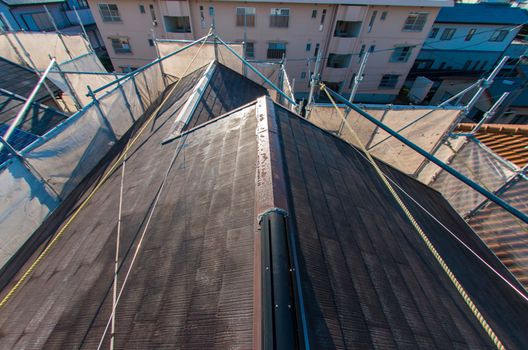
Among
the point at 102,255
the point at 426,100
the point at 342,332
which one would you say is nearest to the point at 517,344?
the point at 342,332

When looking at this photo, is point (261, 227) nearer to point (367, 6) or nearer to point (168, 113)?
point (168, 113)

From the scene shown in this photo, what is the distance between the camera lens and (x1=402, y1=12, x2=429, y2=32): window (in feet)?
69.5

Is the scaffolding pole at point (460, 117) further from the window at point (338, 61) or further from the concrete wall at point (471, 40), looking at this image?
the concrete wall at point (471, 40)

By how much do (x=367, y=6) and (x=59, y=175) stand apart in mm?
25999

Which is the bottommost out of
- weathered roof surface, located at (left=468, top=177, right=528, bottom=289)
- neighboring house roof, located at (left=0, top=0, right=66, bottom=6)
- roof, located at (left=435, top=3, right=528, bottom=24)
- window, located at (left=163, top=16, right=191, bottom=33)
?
weathered roof surface, located at (left=468, top=177, right=528, bottom=289)

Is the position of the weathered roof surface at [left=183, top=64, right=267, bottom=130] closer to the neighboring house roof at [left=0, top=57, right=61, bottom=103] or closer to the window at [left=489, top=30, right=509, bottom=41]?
the neighboring house roof at [left=0, top=57, right=61, bottom=103]

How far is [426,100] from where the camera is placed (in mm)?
27812

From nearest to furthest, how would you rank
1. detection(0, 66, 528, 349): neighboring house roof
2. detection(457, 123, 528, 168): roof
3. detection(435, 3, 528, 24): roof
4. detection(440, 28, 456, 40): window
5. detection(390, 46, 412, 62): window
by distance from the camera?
detection(0, 66, 528, 349): neighboring house roof → detection(457, 123, 528, 168): roof → detection(390, 46, 412, 62): window → detection(435, 3, 528, 24): roof → detection(440, 28, 456, 40): window

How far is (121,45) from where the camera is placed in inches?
924

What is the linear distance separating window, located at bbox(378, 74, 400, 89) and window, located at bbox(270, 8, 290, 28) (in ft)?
41.7

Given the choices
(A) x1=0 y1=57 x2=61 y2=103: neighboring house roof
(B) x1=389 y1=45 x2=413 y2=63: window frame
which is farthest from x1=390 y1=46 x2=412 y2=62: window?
(A) x1=0 y1=57 x2=61 y2=103: neighboring house roof

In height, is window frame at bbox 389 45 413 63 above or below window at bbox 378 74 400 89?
above

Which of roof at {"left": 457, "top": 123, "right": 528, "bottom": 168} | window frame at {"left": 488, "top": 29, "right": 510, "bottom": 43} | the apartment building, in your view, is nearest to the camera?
roof at {"left": 457, "top": 123, "right": 528, "bottom": 168}

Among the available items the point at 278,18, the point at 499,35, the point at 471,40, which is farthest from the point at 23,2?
the point at 499,35
